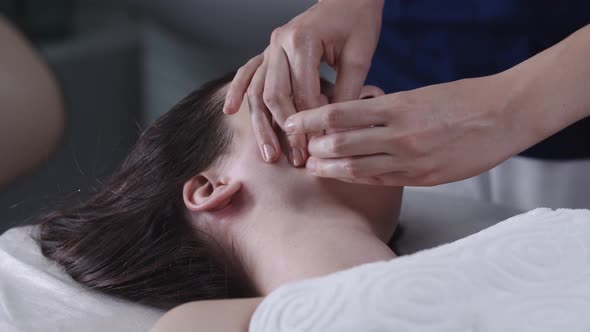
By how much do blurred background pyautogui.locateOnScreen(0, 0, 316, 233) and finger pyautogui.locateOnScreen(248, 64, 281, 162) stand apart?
1076 mm

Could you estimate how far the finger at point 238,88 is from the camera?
103 centimetres

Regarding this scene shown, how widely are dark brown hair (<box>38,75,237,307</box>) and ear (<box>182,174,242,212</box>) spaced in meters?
0.02

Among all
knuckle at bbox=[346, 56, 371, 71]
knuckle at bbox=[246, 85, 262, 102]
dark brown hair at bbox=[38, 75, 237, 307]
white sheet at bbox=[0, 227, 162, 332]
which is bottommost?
white sheet at bbox=[0, 227, 162, 332]

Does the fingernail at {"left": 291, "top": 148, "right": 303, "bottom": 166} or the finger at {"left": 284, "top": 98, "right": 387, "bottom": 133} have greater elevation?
the finger at {"left": 284, "top": 98, "right": 387, "bottom": 133}

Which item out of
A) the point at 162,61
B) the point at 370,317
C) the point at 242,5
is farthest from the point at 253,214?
the point at 162,61

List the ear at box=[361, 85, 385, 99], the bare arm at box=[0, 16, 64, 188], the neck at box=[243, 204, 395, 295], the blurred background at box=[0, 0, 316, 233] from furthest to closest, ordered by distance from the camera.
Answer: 1. the blurred background at box=[0, 0, 316, 233]
2. the bare arm at box=[0, 16, 64, 188]
3. the ear at box=[361, 85, 385, 99]
4. the neck at box=[243, 204, 395, 295]

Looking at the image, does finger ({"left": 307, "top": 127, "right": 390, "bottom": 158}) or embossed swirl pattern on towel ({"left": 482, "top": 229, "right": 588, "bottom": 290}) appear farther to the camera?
finger ({"left": 307, "top": 127, "right": 390, "bottom": 158})

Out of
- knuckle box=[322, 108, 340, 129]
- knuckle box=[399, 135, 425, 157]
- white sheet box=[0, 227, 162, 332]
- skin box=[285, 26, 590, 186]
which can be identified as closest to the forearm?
skin box=[285, 26, 590, 186]

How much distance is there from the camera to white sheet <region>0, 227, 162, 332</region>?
3.28ft

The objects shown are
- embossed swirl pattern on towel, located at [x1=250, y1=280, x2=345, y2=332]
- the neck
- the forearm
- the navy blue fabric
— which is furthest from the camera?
the navy blue fabric

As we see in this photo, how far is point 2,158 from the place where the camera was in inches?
66.4

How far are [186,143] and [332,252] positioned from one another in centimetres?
30

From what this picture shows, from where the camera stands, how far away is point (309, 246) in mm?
936

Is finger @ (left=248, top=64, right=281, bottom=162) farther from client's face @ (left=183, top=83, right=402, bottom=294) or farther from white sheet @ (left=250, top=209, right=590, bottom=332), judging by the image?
white sheet @ (left=250, top=209, right=590, bottom=332)
